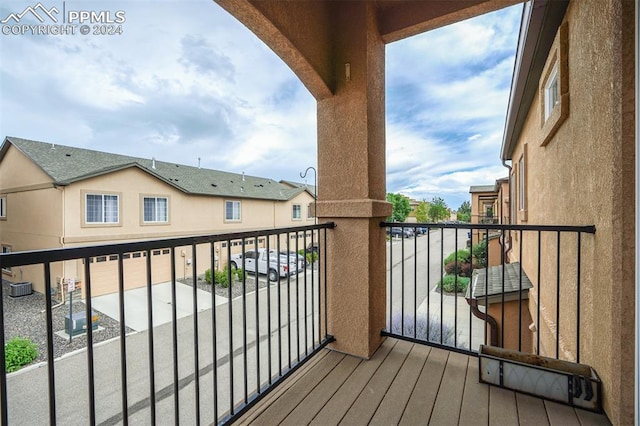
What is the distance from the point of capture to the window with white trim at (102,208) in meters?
7.31

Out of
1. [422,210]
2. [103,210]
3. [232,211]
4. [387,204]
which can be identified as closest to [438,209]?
[422,210]

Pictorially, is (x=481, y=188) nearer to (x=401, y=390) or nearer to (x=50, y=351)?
(x=401, y=390)

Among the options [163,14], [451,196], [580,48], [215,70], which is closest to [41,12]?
[163,14]

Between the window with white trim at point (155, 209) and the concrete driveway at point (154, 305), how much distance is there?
2.12 m

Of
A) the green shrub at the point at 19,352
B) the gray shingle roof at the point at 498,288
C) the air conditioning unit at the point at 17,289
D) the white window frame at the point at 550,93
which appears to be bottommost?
the green shrub at the point at 19,352

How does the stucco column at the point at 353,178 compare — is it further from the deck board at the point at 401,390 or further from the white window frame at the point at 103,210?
the white window frame at the point at 103,210

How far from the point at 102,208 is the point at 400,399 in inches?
351

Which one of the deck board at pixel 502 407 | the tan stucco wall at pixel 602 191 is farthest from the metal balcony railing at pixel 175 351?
the tan stucco wall at pixel 602 191

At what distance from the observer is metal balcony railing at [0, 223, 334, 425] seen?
33.2 inches

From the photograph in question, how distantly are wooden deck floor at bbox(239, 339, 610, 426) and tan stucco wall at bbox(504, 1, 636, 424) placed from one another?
37 cm

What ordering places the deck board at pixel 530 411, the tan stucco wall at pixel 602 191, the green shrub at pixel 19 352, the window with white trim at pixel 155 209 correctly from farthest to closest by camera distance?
the window with white trim at pixel 155 209 < the green shrub at pixel 19 352 < the deck board at pixel 530 411 < the tan stucco wall at pixel 602 191

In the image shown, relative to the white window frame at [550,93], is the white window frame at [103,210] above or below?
below

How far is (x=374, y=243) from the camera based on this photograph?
2.02m

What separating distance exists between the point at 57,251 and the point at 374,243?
1.68 m
